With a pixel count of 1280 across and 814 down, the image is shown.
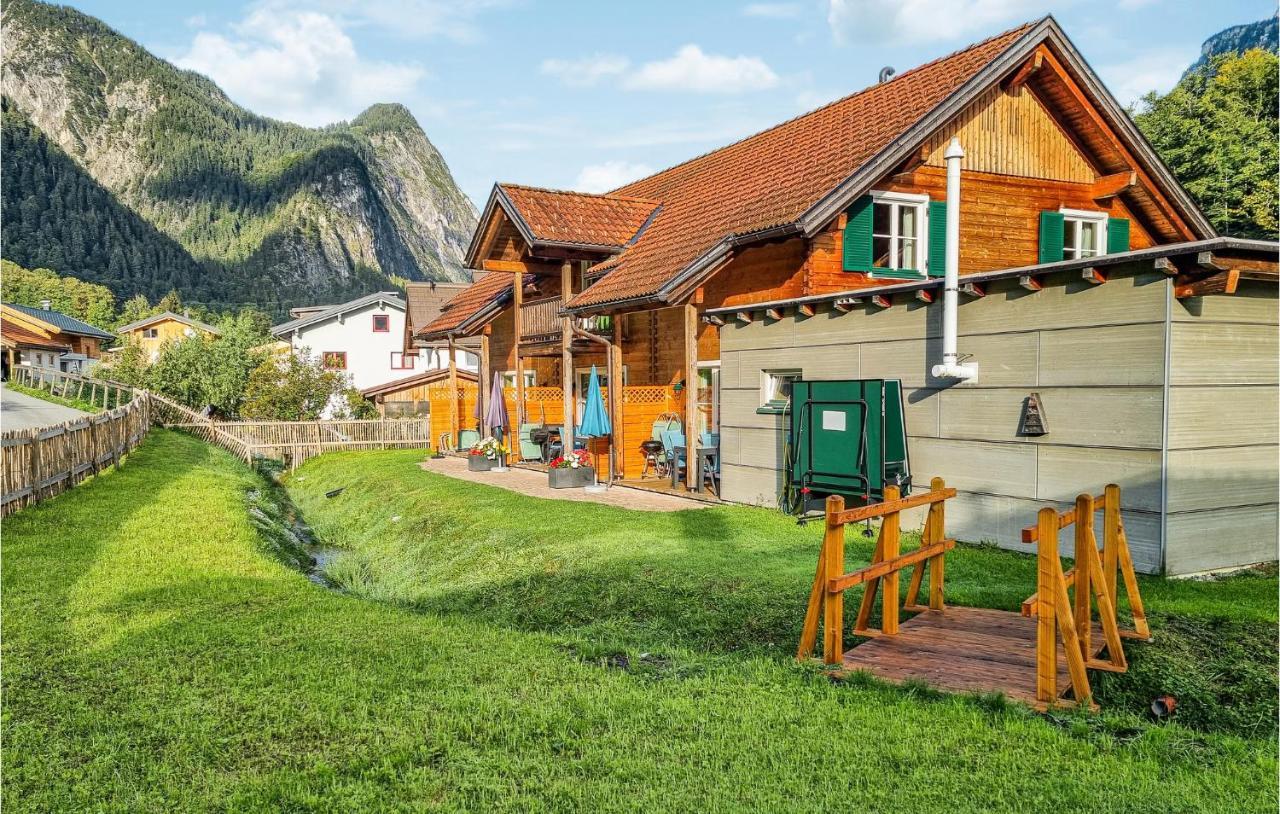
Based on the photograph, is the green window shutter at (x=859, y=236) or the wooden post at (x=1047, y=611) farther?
the green window shutter at (x=859, y=236)

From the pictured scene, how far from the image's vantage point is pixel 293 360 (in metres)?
34.6

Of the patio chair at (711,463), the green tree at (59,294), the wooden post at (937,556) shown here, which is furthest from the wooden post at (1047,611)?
the green tree at (59,294)

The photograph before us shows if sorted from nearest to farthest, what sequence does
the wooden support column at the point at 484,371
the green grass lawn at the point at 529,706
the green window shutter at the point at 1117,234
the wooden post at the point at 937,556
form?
1. the green grass lawn at the point at 529,706
2. the wooden post at the point at 937,556
3. the green window shutter at the point at 1117,234
4. the wooden support column at the point at 484,371

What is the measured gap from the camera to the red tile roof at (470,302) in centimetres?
2436

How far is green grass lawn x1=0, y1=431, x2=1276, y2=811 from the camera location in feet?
13.8

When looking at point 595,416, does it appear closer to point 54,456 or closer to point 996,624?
point 54,456

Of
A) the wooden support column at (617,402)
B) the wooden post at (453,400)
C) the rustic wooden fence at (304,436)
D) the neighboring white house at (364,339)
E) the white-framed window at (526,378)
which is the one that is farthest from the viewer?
the neighboring white house at (364,339)

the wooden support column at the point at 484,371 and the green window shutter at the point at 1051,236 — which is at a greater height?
the green window shutter at the point at 1051,236

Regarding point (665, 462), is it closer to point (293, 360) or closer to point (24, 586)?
point (24, 586)

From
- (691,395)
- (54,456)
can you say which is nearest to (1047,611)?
(691,395)

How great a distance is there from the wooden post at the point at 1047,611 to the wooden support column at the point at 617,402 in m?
12.0

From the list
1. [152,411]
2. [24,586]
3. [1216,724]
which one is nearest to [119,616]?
[24,586]

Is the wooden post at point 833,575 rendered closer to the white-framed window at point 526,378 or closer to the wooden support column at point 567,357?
the wooden support column at point 567,357

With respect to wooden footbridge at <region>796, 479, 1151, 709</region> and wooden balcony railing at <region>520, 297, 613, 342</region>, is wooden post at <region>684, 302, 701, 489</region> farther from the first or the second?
wooden footbridge at <region>796, 479, 1151, 709</region>
